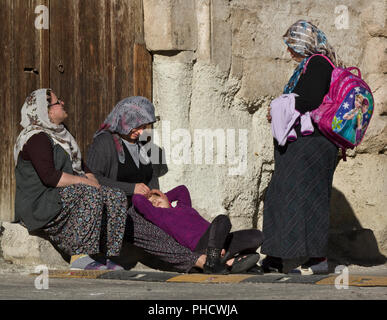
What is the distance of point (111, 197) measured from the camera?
5559 mm

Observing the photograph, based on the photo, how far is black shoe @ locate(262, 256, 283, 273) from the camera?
5894 millimetres

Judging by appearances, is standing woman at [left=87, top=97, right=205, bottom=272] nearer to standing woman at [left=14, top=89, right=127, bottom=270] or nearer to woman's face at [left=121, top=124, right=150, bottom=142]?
woman's face at [left=121, top=124, right=150, bottom=142]

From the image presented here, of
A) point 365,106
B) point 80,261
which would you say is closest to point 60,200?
point 80,261

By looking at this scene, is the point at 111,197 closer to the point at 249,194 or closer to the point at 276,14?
the point at 249,194

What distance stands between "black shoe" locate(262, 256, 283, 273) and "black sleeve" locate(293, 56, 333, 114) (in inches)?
39.8

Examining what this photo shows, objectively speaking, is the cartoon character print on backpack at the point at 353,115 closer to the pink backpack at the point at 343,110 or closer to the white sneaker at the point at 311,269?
the pink backpack at the point at 343,110

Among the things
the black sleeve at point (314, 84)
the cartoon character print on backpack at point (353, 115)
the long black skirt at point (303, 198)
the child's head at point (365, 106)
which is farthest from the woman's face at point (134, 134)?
the child's head at point (365, 106)

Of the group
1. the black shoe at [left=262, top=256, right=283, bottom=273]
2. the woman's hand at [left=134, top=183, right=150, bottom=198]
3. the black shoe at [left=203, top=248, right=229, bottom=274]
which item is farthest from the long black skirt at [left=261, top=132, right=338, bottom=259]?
the woman's hand at [left=134, top=183, right=150, bottom=198]

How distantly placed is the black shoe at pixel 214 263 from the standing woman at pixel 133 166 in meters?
0.18

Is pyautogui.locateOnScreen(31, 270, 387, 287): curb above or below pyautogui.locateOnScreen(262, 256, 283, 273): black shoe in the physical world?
above

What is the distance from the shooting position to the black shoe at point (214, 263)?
5.46m

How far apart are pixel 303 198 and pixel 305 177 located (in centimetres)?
13

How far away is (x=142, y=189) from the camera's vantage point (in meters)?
5.85

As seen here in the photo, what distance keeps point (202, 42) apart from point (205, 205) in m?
1.16
